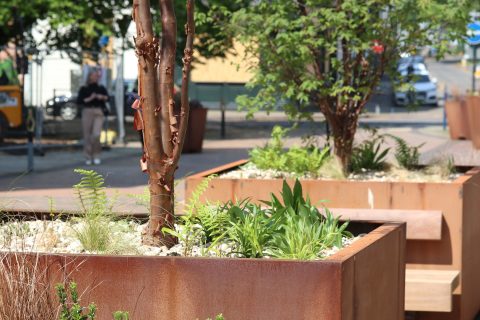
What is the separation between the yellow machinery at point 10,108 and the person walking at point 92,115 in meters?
1.86

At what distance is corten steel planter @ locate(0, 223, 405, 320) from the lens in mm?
4504

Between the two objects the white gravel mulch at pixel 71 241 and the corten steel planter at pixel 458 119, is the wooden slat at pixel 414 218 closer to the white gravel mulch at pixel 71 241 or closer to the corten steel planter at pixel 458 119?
the white gravel mulch at pixel 71 241

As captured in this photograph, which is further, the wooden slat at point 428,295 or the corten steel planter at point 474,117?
the corten steel planter at point 474,117

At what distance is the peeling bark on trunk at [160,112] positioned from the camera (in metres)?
5.52

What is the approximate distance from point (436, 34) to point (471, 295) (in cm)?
299

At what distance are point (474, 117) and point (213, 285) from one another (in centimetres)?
2198

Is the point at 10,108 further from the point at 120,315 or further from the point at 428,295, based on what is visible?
the point at 120,315

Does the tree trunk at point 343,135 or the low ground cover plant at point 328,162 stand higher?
the tree trunk at point 343,135

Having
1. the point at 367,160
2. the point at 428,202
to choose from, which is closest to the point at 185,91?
the point at 428,202

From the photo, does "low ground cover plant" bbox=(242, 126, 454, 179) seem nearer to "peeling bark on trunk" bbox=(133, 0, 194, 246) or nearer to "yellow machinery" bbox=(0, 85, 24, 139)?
"peeling bark on trunk" bbox=(133, 0, 194, 246)

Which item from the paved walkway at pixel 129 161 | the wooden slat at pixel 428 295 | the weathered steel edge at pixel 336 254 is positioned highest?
the weathered steel edge at pixel 336 254

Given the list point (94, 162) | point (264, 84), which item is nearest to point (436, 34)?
point (264, 84)

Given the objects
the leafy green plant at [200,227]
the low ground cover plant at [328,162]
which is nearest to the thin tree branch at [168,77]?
the leafy green plant at [200,227]

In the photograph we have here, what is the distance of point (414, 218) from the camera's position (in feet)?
26.2
